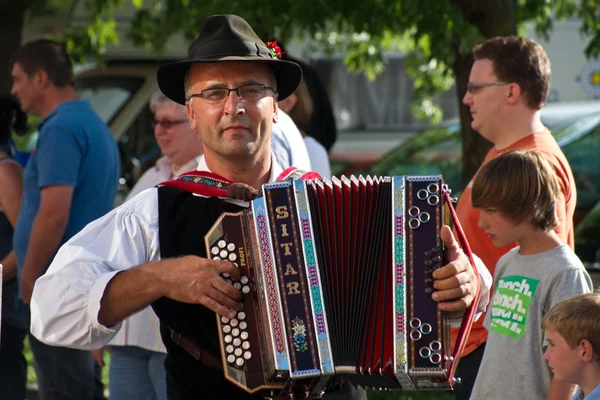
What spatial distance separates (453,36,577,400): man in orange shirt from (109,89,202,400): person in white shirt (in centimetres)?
124

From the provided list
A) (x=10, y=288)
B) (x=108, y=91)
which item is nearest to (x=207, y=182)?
(x=10, y=288)

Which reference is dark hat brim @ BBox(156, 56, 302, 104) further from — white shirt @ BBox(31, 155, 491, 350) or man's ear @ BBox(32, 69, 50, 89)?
man's ear @ BBox(32, 69, 50, 89)

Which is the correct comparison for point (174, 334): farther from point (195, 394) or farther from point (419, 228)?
point (419, 228)

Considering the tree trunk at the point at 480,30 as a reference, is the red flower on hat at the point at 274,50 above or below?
above

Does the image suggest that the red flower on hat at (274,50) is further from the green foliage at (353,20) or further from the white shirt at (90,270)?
the green foliage at (353,20)

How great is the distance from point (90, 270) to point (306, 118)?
2.60m

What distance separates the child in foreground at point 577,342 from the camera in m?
3.08

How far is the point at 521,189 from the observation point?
11.7ft

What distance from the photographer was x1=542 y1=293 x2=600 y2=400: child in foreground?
121 inches

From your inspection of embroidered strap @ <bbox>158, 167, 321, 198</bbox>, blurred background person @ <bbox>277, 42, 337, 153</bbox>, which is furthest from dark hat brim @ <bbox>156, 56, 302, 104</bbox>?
blurred background person @ <bbox>277, 42, 337, 153</bbox>

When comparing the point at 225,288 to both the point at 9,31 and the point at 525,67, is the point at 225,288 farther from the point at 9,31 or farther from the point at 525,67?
the point at 9,31

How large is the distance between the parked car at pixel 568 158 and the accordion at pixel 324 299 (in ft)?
14.0

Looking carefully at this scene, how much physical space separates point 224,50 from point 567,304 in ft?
4.42

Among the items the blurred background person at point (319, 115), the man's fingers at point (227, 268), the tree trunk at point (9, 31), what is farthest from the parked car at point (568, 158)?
the man's fingers at point (227, 268)
